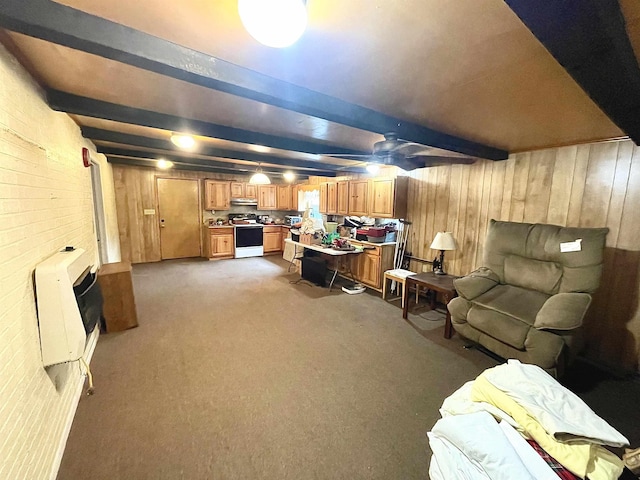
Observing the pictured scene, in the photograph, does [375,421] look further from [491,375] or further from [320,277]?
[320,277]

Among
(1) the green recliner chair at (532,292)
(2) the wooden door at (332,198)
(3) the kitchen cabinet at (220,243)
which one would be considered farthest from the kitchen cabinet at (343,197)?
(3) the kitchen cabinet at (220,243)

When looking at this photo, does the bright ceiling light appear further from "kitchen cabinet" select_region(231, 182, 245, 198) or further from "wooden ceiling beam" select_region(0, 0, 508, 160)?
"kitchen cabinet" select_region(231, 182, 245, 198)

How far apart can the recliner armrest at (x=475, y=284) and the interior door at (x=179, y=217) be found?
20.3 feet

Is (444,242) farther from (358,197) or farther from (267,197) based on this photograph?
(267,197)

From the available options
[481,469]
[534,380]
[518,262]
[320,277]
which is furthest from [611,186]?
[320,277]

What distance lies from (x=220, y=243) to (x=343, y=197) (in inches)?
135

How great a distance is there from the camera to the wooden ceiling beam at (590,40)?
2.75ft

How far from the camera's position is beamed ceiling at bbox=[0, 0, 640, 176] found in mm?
1018

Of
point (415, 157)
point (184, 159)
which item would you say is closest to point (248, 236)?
point (184, 159)

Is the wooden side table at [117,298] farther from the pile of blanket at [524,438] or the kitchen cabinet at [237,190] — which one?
the kitchen cabinet at [237,190]

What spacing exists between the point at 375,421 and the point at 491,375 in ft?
2.99

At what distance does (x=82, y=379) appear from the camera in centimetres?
222

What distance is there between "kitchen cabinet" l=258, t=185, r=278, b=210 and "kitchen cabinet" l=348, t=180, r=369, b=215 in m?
3.21

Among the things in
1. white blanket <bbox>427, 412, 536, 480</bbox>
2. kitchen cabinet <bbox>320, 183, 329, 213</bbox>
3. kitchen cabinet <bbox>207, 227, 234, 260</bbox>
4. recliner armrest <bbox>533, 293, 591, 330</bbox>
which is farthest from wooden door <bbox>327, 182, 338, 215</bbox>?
white blanket <bbox>427, 412, 536, 480</bbox>
